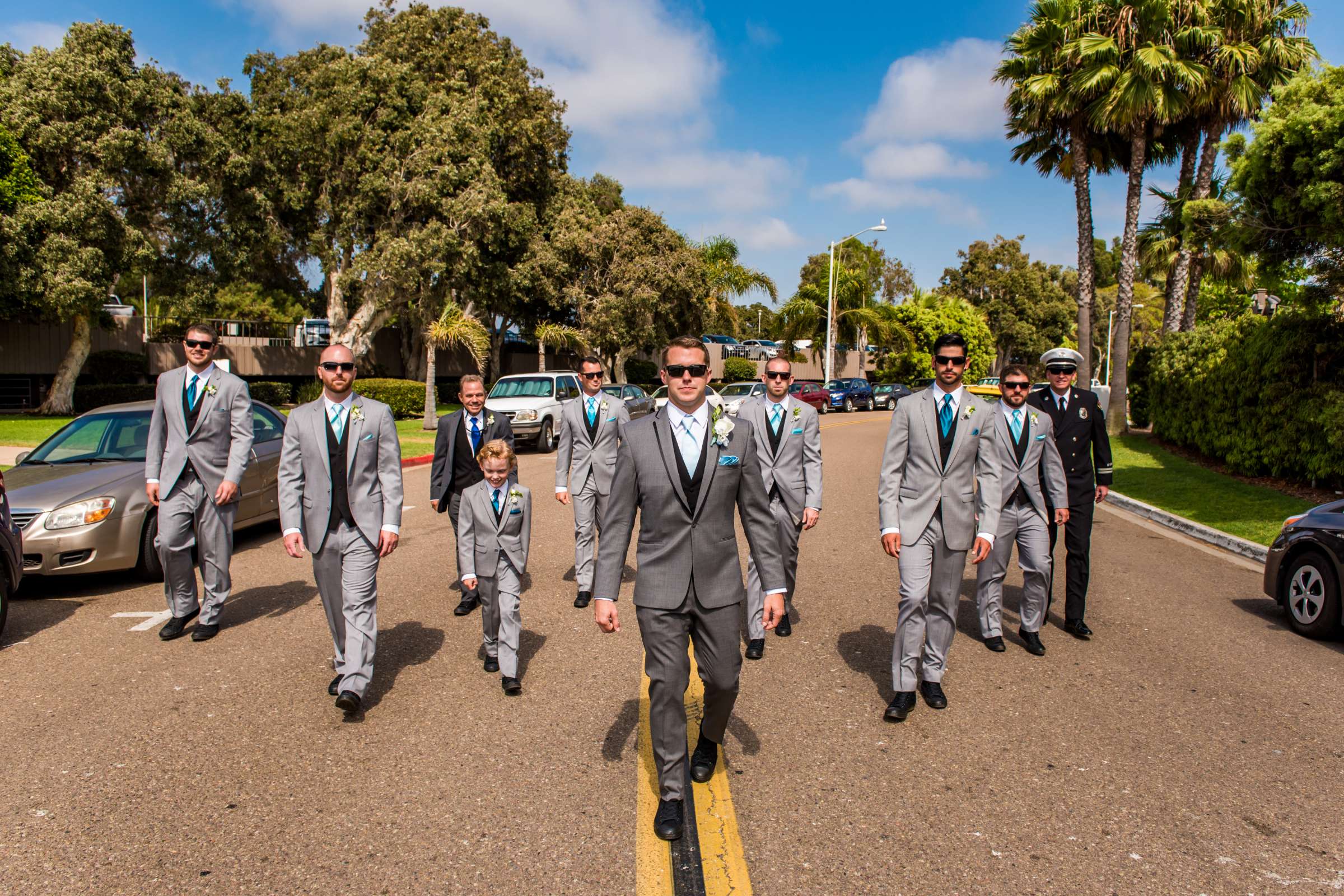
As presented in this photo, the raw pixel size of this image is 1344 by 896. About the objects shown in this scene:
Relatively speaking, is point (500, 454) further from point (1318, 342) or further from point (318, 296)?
point (318, 296)

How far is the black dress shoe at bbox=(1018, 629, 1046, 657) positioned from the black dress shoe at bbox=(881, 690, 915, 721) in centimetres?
159

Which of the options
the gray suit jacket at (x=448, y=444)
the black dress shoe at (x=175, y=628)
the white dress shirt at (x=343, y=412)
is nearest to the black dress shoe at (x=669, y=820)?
the white dress shirt at (x=343, y=412)

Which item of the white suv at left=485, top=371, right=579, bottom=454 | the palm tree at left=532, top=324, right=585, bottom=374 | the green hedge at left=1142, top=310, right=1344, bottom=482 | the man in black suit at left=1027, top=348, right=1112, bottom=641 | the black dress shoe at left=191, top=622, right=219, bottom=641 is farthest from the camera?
the palm tree at left=532, top=324, right=585, bottom=374

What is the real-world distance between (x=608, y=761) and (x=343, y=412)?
2.34 m

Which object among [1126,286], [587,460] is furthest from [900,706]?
[1126,286]

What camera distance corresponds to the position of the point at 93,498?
7316mm

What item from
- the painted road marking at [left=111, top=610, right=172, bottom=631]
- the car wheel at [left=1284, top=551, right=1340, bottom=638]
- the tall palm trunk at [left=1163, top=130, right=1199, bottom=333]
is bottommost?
the painted road marking at [left=111, top=610, right=172, bottom=631]

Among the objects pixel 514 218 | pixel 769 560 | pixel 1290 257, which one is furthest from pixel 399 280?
pixel 769 560

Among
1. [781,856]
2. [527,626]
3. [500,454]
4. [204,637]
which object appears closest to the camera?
[781,856]

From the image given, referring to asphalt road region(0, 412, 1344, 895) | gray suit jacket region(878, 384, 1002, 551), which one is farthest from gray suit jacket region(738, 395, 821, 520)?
gray suit jacket region(878, 384, 1002, 551)

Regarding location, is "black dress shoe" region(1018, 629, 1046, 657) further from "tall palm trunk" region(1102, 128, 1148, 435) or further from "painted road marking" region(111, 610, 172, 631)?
"tall palm trunk" region(1102, 128, 1148, 435)

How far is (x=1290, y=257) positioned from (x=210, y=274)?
26983 millimetres

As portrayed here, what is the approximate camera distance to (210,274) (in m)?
27.5

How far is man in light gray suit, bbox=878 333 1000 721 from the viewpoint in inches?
190
